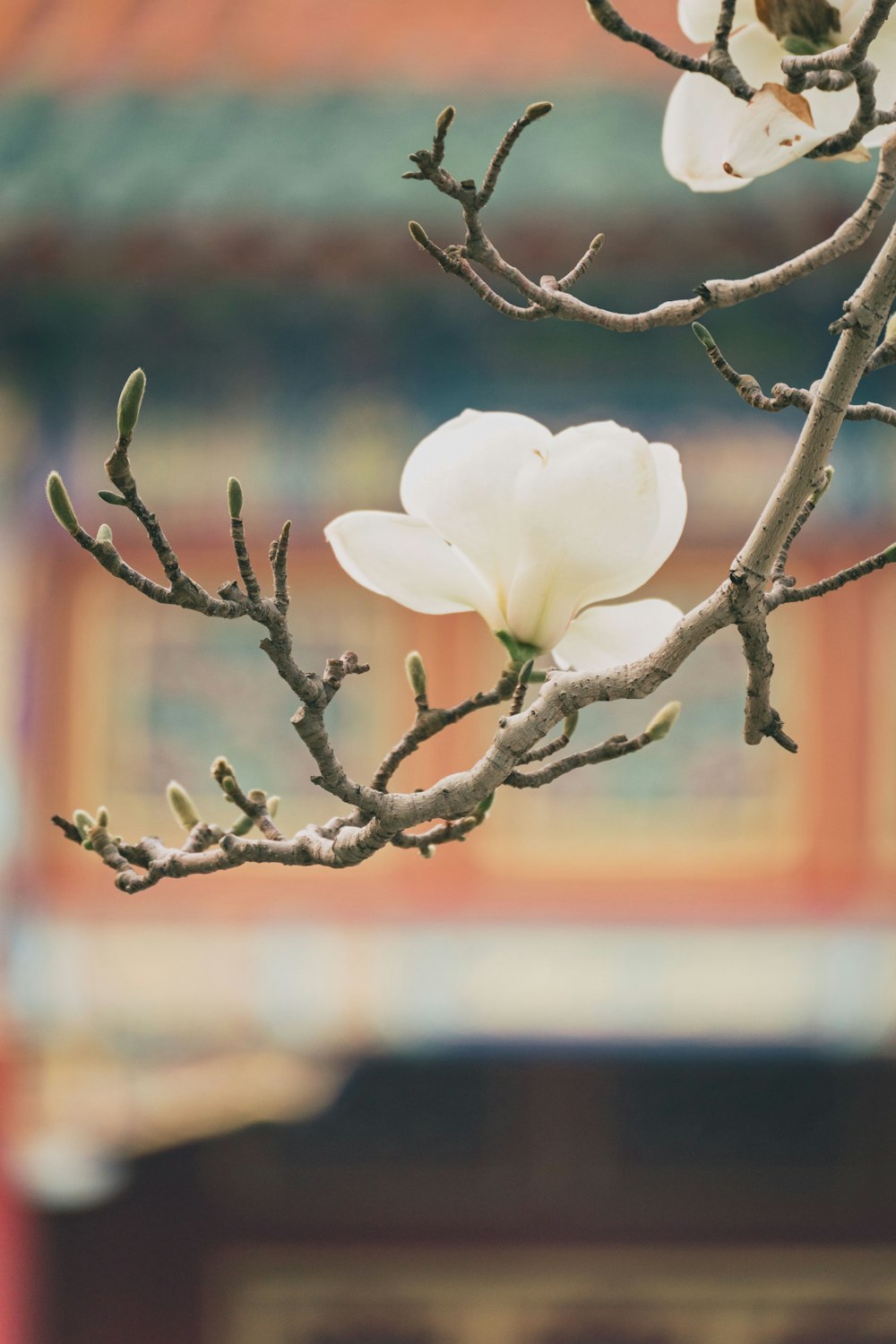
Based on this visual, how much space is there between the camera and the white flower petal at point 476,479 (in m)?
0.45

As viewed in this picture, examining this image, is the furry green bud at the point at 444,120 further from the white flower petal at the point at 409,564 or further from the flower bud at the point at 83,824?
the flower bud at the point at 83,824

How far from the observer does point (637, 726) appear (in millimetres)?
2744

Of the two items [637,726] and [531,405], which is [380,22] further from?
[637,726]

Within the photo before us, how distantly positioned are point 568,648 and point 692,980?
2.43 meters

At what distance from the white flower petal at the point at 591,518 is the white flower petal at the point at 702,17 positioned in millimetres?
142

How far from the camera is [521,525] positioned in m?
0.46

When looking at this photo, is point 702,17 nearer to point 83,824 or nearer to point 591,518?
point 591,518

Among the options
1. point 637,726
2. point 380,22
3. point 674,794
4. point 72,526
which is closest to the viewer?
point 72,526

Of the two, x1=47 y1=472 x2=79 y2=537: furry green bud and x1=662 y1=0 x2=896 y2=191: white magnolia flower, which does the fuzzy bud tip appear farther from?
x1=662 y1=0 x2=896 y2=191: white magnolia flower

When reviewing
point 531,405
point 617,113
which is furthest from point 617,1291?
point 617,113

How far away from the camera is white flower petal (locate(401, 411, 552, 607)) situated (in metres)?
0.45

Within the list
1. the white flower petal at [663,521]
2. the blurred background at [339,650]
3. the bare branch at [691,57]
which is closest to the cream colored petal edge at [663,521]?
the white flower petal at [663,521]

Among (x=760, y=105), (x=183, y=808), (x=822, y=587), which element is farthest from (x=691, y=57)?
(x=183, y=808)

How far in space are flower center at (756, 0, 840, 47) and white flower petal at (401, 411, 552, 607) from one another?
0.14 m
